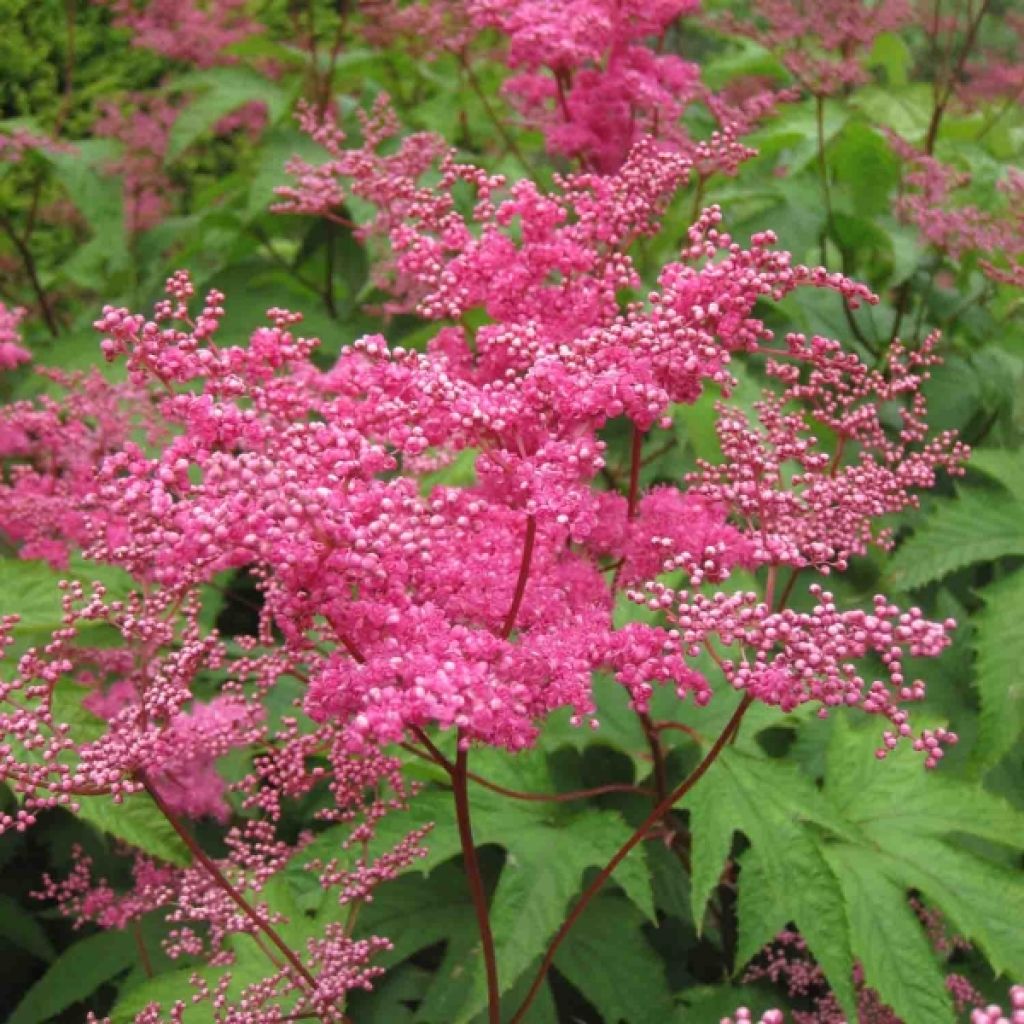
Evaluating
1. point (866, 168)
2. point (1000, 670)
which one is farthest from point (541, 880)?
point (866, 168)

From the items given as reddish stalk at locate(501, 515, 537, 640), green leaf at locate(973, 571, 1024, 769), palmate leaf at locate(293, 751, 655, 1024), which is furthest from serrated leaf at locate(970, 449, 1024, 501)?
reddish stalk at locate(501, 515, 537, 640)

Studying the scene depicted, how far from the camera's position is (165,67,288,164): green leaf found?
13.0 ft

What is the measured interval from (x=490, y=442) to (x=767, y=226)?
215 cm

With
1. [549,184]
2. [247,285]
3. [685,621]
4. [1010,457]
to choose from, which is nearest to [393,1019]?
[685,621]

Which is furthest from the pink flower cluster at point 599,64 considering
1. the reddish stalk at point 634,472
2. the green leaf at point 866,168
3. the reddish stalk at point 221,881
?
the reddish stalk at point 221,881

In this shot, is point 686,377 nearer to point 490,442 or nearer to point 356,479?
point 490,442

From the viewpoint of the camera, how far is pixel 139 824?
2.12 meters

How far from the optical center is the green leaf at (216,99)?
156 inches

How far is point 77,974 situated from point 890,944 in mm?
1834

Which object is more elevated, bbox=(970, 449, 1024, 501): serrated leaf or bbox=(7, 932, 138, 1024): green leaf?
bbox=(970, 449, 1024, 501): serrated leaf

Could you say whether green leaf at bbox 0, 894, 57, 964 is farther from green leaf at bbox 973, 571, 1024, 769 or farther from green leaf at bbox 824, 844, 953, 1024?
green leaf at bbox 973, 571, 1024, 769

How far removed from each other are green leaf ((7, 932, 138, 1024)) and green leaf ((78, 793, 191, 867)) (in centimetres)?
57

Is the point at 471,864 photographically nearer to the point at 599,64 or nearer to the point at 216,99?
the point at 599,64

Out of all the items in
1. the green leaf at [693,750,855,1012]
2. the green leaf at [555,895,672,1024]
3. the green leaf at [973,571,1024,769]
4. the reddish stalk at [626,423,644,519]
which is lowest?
the green leaf at [555,895,672,1024]
